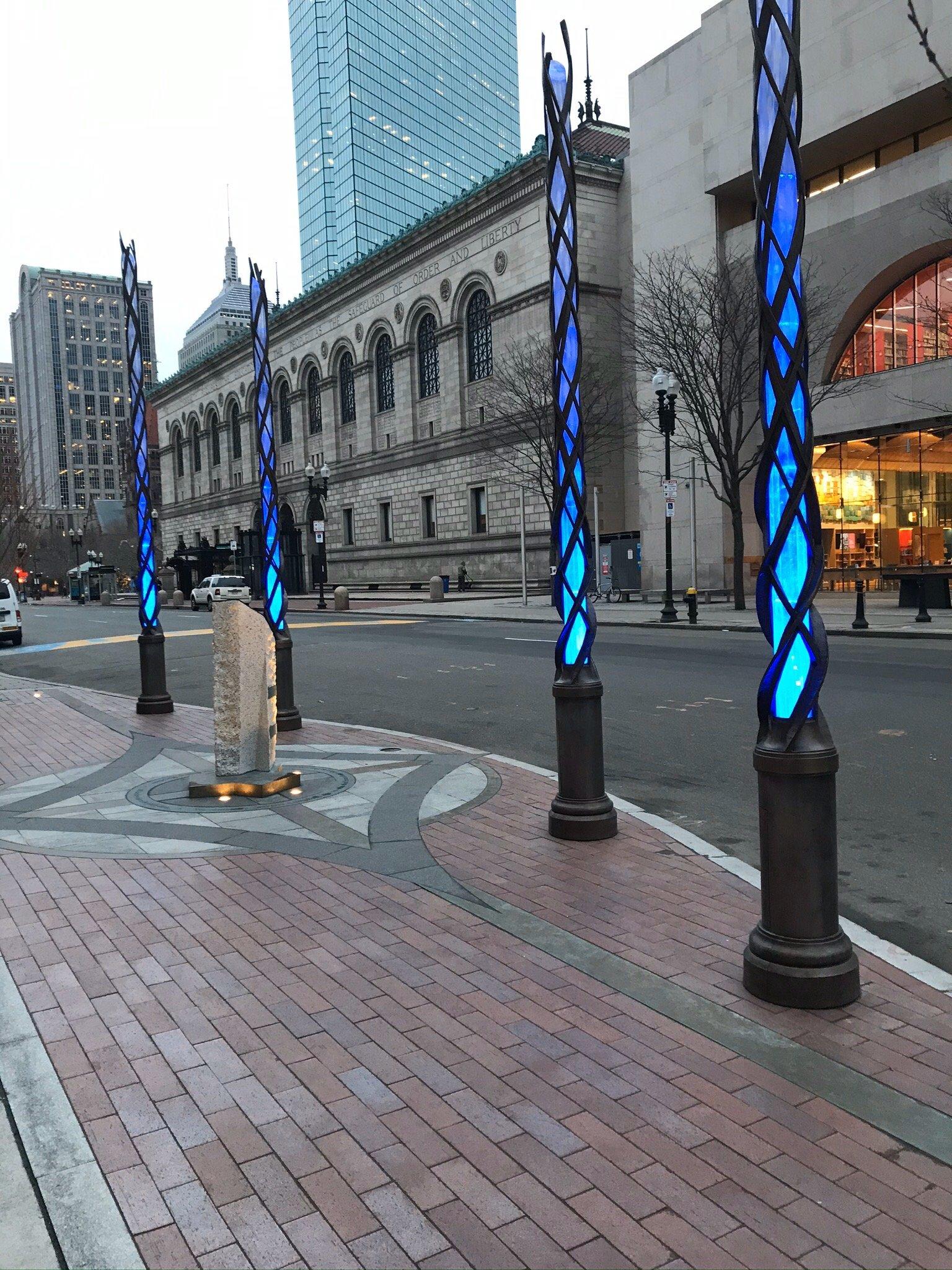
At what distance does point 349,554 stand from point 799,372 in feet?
189

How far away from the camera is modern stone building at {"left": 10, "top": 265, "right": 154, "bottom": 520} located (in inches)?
5167

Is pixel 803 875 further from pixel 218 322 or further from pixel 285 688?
pixel 218 322

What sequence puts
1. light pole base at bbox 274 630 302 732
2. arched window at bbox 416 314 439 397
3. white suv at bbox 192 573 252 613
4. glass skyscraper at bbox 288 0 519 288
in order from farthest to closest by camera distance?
glass skyscraper at bbox 288 0 519 288 → arched window at bbox 416 314 439 397 → white suv at bbox 192 573 252 613 → light pole base at bbox 274 630 302 732

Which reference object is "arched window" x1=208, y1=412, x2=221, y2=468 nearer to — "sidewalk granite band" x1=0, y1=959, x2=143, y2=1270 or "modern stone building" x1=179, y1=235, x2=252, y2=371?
"modern stone building" x1=179, y1=235, x2=252, y2=371

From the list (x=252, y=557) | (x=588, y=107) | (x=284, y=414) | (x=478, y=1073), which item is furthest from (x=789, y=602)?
(x=252, y=557)

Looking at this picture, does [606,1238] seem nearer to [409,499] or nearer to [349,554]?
[409,499]

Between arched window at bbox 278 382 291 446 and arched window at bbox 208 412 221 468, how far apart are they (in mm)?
13002

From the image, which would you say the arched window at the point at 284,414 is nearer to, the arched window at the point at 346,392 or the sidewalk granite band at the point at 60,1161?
the arched window at the point at 346,392

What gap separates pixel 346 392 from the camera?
60.9m

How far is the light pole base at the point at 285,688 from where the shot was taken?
1029 cm

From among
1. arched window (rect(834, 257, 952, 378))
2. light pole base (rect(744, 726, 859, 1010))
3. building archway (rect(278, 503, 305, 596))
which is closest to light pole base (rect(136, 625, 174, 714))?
light pole base (rect(744, 726, 859, 1010))

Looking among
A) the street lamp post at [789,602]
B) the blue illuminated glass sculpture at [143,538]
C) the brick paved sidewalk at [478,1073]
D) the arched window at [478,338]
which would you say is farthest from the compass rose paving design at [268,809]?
the arched window at [478,338]

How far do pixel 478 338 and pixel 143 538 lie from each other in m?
39.3

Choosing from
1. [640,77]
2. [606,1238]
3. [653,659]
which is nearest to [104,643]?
[653,659]
